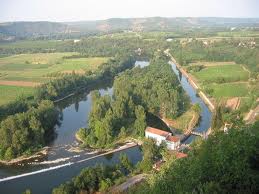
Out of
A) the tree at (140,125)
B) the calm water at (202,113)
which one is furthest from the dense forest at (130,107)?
the calm water at (202,113)

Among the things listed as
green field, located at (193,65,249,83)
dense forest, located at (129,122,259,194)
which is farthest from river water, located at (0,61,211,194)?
green field, located at (193,65,249,83)

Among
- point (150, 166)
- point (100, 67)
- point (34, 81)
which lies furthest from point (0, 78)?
point (150, 166)

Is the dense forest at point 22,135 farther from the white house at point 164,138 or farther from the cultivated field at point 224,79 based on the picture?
the cultivated field at point 224,79

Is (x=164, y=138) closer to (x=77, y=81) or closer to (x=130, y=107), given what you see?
(x=130, y=107)

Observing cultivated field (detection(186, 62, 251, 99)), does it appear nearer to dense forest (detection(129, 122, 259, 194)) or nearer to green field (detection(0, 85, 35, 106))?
green field (detection(0, 85, 35, 106))

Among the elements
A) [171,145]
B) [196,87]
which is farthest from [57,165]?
[196,87]
